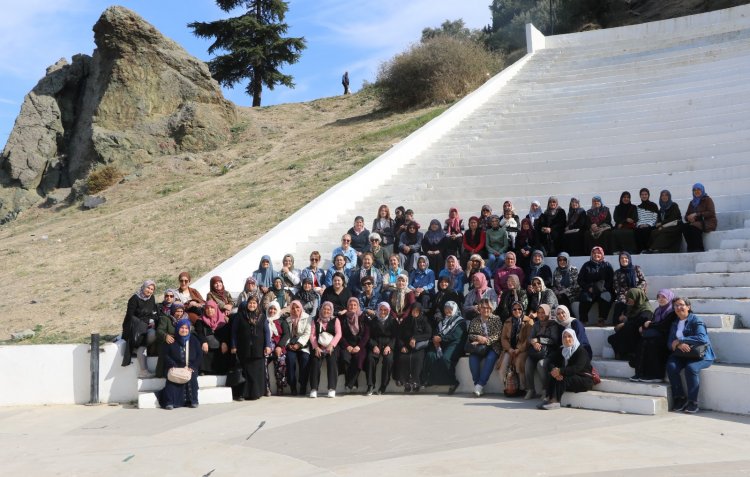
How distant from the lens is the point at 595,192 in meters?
12.1

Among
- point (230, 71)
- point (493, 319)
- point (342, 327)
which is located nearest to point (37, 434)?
point (342, 327)

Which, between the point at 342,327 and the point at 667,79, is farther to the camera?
the point at 667,79

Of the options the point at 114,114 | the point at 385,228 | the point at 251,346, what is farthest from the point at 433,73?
the point at 251,346

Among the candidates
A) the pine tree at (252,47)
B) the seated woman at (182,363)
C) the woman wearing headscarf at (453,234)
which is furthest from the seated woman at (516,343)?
the pine tree at (252,47)

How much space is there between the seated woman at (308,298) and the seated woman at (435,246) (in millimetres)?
1621

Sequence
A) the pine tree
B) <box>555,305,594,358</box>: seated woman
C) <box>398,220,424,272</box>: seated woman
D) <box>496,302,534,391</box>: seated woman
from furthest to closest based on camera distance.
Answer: the pine tree → <box>398,220,424,272</box>: seated woman → <box>496,302,534,391</box>: seated woman → <box>555,305,594,358</box>: seated woman

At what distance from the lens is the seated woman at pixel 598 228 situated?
32.7ft

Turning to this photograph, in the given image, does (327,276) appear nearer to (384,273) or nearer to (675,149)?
(384,273)

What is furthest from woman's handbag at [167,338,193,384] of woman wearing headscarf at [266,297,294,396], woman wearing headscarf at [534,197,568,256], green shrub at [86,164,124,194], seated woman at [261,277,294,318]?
green shrub at [86,164,124,194]

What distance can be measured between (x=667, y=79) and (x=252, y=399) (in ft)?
44.4

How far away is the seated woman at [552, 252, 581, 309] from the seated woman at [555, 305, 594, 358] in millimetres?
941

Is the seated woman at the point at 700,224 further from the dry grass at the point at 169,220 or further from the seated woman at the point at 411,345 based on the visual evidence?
the dry grass at the point at 169,220

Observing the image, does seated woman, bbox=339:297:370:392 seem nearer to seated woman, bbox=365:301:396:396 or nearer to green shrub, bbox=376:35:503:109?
seated woman, bbox=365:301:396:396

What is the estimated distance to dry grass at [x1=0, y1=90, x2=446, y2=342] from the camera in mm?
12297
